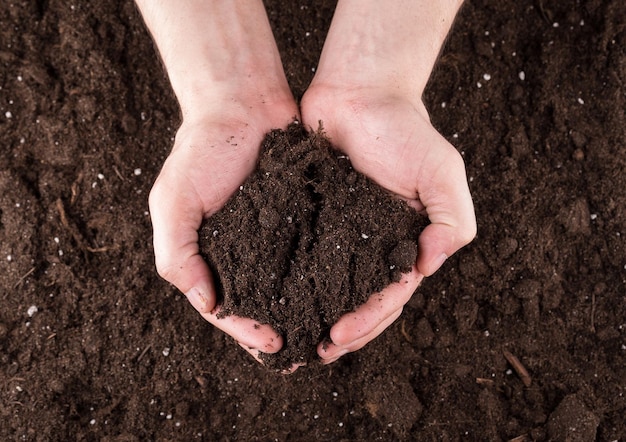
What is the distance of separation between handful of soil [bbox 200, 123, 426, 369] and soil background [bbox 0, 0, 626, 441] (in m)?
0.61

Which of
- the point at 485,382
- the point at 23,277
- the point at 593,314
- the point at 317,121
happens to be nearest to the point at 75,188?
the point at 23,277

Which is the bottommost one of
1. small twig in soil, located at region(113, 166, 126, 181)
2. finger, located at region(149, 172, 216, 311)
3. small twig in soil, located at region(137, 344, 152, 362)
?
small twig in soil, located at region(137, 344, 152, 362)

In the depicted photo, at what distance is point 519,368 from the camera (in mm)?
2457

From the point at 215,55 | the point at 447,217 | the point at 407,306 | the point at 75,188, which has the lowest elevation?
Answer: the point at 407,306

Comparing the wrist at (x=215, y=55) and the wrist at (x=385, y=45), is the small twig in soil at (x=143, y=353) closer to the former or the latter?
the wrist at (x=215, y=55)

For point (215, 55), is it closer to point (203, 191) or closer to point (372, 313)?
point (203, 191)

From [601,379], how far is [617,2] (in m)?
1.61

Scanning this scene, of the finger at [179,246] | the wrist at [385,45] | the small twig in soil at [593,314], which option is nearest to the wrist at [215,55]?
the wrist at [385,45]

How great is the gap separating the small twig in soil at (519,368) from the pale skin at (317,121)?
709 mm

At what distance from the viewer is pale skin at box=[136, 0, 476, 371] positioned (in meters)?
1.92

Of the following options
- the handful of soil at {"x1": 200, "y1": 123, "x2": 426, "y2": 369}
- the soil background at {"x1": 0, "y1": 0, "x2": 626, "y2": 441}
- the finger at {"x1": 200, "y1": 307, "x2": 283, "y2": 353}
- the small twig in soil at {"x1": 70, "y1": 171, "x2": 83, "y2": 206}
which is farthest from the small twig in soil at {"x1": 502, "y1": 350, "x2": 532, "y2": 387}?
the small twig in soil at {"x1": 70, "y1": 171, "x2": 83, "y2": 206}

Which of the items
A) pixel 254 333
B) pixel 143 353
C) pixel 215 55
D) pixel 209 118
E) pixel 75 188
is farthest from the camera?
pixel 75 188

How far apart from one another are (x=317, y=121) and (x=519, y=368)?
1279 mm

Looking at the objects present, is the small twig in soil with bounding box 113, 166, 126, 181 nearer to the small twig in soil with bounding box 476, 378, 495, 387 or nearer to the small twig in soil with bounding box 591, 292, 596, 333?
the small twig in soil with bounding box 476, 378, 495, 387
